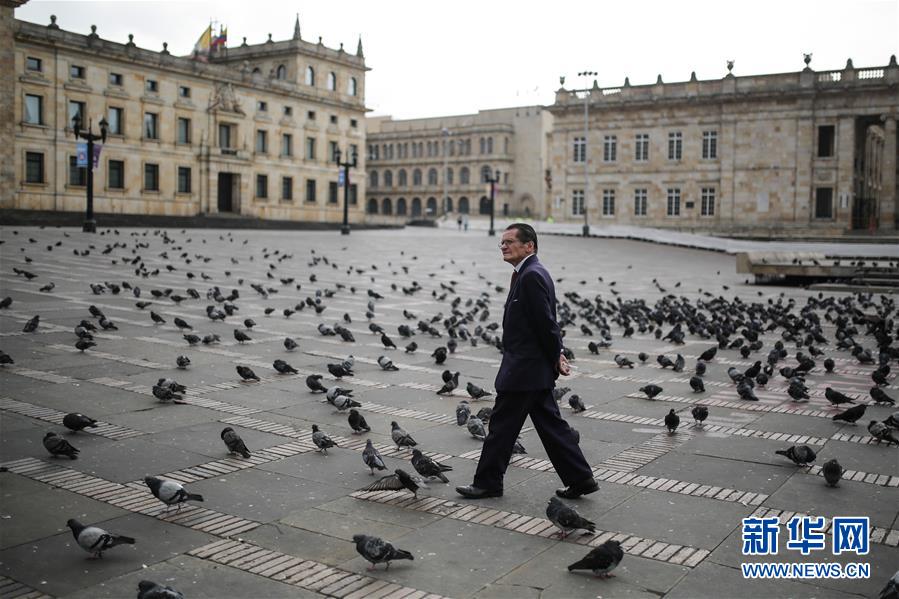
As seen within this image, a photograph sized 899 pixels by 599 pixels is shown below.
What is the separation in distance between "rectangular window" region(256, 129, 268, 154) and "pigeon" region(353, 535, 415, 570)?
228ft

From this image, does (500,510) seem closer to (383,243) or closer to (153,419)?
(153,419)

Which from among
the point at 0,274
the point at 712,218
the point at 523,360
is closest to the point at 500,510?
the point at 523,360

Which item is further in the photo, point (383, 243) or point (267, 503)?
point (383, 243)

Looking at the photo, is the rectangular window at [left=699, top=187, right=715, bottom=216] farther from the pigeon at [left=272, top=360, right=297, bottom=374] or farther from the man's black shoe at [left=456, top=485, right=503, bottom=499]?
the man's black shoe at [left=456, top=485, right=503, bottom=499]

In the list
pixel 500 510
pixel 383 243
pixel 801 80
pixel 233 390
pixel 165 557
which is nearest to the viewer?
pixel 165 557

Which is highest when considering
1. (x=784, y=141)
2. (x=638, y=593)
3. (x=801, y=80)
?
(x=801, y=80)

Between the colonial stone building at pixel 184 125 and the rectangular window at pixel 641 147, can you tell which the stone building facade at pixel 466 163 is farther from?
the rectangular window at pixel 641 147

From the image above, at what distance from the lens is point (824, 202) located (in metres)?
59.0

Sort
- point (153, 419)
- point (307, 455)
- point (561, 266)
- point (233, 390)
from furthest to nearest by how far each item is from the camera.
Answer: point (561, 266) < point (233, 390) < point (153, 419) < point (307, 455)

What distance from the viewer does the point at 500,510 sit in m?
5.52

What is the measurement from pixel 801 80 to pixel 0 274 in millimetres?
54858

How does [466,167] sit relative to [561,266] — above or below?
above

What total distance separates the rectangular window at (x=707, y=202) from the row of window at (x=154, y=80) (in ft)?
116

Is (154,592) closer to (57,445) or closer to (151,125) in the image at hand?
(57,445)
